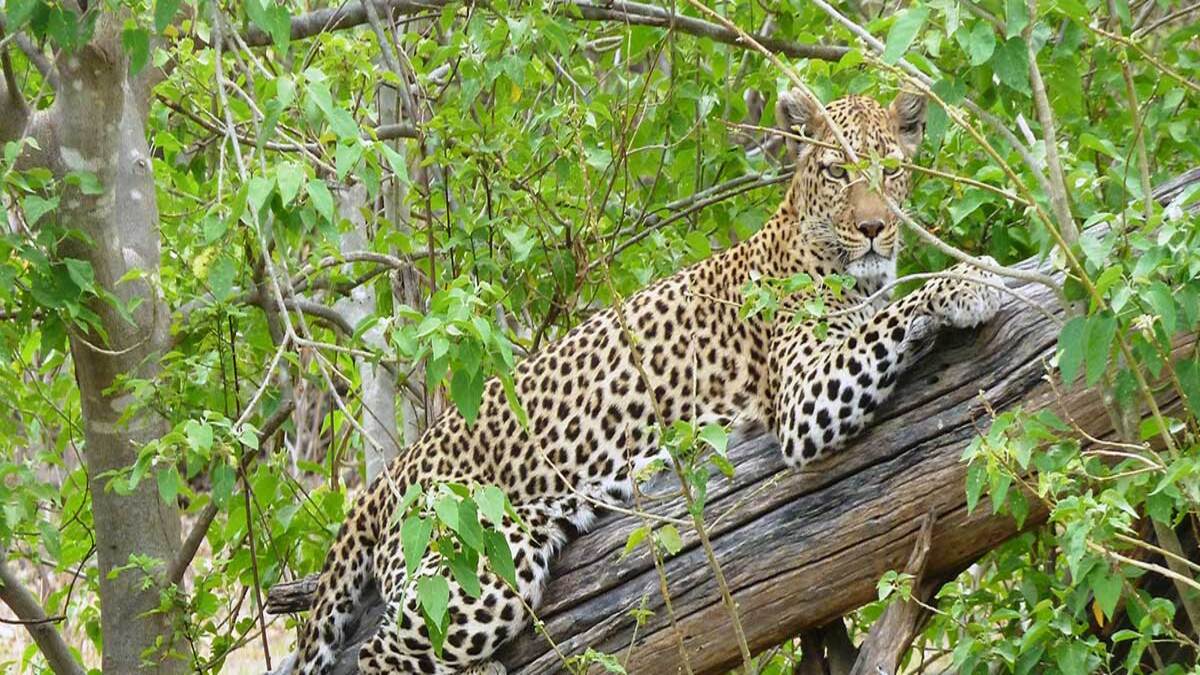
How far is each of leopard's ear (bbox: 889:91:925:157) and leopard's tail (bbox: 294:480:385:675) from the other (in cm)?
258

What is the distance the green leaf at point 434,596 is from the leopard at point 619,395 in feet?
5.71

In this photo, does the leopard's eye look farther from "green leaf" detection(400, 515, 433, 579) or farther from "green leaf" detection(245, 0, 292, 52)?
"green leaf" detection(400, 515, 433, 579)

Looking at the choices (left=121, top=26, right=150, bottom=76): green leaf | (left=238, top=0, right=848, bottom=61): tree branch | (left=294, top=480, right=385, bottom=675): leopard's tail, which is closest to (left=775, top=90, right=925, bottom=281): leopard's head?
(left=238, top=0, right=848, bottom=61): tree branch

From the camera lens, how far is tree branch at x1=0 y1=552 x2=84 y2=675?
730cm

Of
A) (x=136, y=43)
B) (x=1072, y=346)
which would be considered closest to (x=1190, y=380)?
(x=1072, y=346)

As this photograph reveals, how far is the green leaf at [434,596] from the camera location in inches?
180

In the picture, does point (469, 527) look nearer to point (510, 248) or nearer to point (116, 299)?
point (116, 299)

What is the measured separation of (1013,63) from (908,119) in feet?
7.98

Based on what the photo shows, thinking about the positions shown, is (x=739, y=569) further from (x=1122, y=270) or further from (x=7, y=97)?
(x=7, y=97)

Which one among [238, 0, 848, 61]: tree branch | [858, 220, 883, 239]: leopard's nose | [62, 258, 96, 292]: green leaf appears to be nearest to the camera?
[62, 258, 96, 292]: green leaf

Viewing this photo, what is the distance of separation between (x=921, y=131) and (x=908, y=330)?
1.26 meters

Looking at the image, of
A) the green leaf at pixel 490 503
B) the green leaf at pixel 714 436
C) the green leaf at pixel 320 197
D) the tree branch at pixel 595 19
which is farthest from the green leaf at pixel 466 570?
the tree branch at pixel 595 19

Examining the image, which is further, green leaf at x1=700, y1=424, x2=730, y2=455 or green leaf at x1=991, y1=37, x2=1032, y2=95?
green leaf at x1=700, y1=424, x2=730, y2=455

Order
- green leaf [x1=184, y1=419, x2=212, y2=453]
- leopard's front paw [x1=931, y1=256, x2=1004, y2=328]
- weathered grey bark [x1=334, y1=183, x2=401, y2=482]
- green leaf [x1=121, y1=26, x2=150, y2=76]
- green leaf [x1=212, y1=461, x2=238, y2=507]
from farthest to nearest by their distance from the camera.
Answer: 1. weathered grey bark [x1=334, y1=183, x2=401, y2=482]
2. leopard's front paw [x1=931, y1=256, x2=1004, y2=328]
3. green leaf [x1=212, y1=461, x2=238, y2=507]
4. green leaf [x1=121, y1=26, x2=150, y2=76]
5. green leaf [x1=184, y1=419, x2=212, y2=453]
